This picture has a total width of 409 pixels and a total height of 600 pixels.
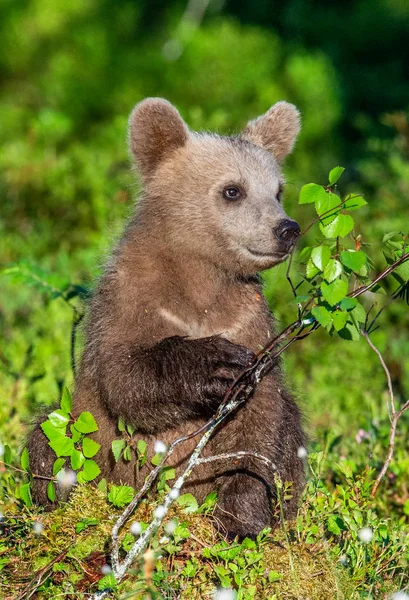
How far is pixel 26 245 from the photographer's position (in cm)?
949


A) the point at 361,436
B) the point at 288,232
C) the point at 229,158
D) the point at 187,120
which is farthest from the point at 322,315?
the point at 187,120

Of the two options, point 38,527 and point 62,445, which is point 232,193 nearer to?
point 62,445

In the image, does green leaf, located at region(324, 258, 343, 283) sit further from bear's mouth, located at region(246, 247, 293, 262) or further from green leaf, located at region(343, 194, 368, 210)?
bear's mouth, located at region(246, 247, 293, 262)

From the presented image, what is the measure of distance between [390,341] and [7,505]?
4711 millimetres

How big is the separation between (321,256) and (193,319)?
3.06 ft

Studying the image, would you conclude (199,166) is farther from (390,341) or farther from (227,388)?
(390,341)

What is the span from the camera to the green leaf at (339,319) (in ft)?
12.9

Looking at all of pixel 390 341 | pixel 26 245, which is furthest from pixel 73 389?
pixel 26 245

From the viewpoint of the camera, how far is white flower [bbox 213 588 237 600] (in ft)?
11.0

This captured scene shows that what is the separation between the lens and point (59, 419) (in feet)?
13.9

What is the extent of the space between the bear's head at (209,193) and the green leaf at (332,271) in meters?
0.75

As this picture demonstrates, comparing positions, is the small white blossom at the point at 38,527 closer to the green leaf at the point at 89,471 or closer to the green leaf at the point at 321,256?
the green leaf at the point at 89,471

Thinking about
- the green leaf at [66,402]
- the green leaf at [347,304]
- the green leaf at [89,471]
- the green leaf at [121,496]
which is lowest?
the green leaf at [89,471]

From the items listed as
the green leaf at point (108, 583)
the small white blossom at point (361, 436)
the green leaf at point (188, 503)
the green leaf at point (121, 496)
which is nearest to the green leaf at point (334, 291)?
the green leaf at point (188, 503)
